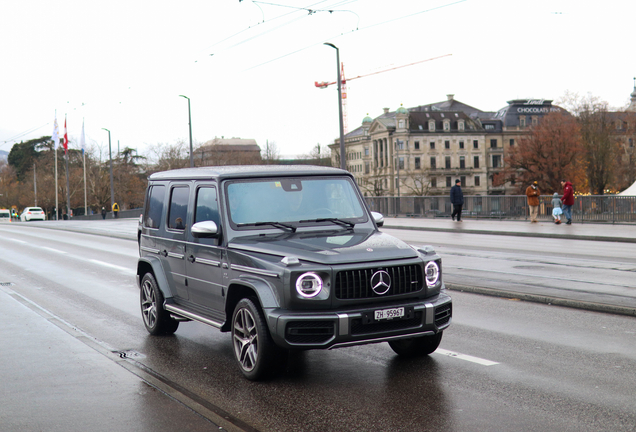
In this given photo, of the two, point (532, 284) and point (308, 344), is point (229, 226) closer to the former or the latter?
point (308, 344)

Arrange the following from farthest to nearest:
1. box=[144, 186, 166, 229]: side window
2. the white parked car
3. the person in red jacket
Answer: the white parked car < the person in red jacket < box=[144, 186, 166, 229]: side window

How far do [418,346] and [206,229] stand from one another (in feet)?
7.40

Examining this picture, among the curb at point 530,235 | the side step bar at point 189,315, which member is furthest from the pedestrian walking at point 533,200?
the side step bar at point 189,315

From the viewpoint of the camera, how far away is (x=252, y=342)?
596 cm

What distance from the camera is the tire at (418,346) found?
21.4ft

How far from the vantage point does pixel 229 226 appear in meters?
6.51

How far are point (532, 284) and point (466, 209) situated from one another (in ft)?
78.6

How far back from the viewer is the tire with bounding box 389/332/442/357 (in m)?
6.54

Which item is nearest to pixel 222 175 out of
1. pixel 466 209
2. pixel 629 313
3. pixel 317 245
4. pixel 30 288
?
pixel 317 245

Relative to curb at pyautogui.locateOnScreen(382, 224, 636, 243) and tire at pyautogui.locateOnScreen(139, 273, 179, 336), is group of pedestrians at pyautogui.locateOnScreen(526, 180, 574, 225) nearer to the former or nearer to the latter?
curb at pyautogui.locateOnScreen(382, 224, 636, 243)

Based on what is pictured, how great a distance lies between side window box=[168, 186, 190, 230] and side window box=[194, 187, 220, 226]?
0.29 metres

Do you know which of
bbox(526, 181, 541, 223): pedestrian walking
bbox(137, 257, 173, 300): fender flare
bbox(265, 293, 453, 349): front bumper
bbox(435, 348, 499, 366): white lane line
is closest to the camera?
bbox(265, 293, 453, 349): front bumper

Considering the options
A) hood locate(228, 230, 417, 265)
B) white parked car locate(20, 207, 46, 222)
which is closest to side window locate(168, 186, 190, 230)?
hood locate(228, 230, 417, 265)

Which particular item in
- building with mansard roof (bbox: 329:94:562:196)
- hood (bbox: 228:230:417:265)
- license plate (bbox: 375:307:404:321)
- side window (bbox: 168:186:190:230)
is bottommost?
license plate (bbox: 375:307:404:321)
